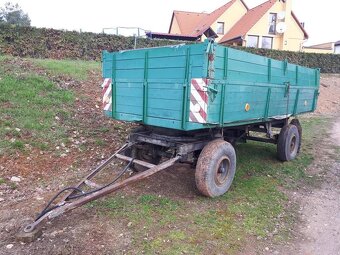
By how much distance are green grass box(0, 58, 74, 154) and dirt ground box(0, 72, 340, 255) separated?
0.54 meters

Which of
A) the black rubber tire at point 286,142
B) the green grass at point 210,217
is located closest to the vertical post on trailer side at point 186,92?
the green grass at point 210,217

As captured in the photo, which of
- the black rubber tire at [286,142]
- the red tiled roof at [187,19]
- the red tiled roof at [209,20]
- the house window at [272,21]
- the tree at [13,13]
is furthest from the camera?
the tree at [13,13]

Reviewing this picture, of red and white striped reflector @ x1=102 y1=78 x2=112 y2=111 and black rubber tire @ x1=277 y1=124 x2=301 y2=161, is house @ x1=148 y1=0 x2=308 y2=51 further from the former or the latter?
red and white striped reflector @ x1=102 y1=78 x2=112 y2=111

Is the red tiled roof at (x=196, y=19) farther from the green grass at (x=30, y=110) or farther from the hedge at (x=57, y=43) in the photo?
the green grass at (x=30, y=110)

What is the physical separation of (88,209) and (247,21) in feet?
110

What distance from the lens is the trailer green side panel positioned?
4258 mm

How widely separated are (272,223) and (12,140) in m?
5.02

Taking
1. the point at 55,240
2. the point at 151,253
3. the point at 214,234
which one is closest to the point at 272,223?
the point at 214,234

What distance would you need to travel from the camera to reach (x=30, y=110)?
7.62m

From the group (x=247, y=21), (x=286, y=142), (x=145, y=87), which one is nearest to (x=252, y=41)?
(x=247, y=21)

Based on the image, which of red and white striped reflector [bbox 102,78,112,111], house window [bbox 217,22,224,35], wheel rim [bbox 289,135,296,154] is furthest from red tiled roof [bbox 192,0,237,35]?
red and white striped reflector [bbox 102,78,112,111]

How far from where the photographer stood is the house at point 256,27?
3241cm

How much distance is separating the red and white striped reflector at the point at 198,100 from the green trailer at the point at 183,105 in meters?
0.01

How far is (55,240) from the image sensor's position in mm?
3625
